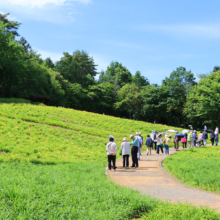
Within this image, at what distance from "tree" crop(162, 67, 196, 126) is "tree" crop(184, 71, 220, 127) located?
5.11 m

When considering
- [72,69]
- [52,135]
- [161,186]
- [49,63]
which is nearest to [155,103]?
[72,69]

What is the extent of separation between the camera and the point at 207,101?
45656 mm

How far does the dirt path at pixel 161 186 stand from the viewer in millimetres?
7406

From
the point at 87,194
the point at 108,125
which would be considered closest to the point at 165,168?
the point at 87,194

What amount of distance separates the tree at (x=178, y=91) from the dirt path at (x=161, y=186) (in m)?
46.5

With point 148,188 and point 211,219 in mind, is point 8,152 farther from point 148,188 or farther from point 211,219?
point 211,219

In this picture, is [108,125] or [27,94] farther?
[27,94]

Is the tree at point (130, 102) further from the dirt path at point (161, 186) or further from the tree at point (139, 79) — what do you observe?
the dirt path at point (161, 186)

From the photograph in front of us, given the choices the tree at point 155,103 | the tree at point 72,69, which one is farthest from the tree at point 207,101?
the tree at point 72,69

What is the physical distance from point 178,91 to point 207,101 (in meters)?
14.2

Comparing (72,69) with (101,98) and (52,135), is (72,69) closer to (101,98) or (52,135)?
(101,98)

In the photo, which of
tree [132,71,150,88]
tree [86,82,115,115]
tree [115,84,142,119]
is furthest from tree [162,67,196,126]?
tree [86,82,115,115]

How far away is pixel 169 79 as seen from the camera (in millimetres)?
62281

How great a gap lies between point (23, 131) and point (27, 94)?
3275 cm
